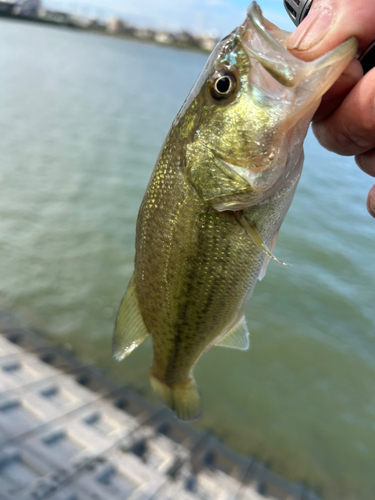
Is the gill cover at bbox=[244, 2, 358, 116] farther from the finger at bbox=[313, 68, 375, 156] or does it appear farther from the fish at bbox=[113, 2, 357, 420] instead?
the finger at bbox=[313, 68, 375, 156]

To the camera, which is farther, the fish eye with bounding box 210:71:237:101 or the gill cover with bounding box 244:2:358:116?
the fish eye with bounding box 210:71:237:101

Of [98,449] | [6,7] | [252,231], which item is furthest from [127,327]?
[6,7]

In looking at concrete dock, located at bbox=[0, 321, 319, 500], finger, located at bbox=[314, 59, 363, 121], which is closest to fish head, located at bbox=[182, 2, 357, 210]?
finger, located at bbox=[314, 59, 363, 121]

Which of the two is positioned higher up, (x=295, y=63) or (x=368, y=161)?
(x=295, y=63)

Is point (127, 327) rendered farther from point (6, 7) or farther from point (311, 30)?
point (6, 7)

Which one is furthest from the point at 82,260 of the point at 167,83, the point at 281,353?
the point at 167,83

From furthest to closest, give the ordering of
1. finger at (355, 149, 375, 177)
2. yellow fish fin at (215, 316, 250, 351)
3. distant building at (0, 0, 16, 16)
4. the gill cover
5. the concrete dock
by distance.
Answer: distant building at (0, 0, 16, 16) < the concrete dock < yellow fish fin at (215, 316, 250, 351) < finger at (355, 149, 375, 177) < the gill cover
